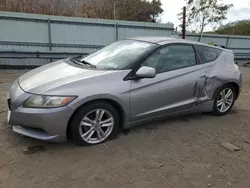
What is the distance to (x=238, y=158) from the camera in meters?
3.20

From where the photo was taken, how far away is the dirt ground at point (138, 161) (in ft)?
8.54

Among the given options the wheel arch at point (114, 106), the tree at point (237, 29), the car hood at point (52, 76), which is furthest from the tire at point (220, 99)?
the tree at point (237, 29)

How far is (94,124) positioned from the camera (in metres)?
3.25

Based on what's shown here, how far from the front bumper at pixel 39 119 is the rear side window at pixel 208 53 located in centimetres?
257

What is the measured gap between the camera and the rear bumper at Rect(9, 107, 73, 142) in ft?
9.48

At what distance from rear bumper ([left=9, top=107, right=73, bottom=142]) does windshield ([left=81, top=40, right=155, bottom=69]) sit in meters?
1.04

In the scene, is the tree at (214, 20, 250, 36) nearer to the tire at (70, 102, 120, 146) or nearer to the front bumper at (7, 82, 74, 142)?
the tire at (70, 102, 120, 146)

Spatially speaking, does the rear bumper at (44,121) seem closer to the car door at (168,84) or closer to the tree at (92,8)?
the car door at (168,84)

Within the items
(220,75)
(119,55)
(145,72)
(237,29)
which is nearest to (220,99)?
(220,75)

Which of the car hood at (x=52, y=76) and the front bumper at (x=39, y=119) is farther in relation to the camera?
the car hood at (x=52, y=76)

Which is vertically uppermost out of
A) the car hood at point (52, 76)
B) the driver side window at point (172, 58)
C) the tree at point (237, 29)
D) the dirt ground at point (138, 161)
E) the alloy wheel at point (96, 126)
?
the tree at point (237, 29)

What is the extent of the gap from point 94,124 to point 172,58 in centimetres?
167

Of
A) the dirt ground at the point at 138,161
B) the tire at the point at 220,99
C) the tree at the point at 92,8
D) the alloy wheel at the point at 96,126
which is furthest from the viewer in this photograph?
the tree at the point at 92,8

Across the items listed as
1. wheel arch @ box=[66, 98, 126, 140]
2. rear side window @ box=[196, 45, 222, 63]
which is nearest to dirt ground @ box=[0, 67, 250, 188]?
wheel arch @ box=[66, 98, 126, 140]
